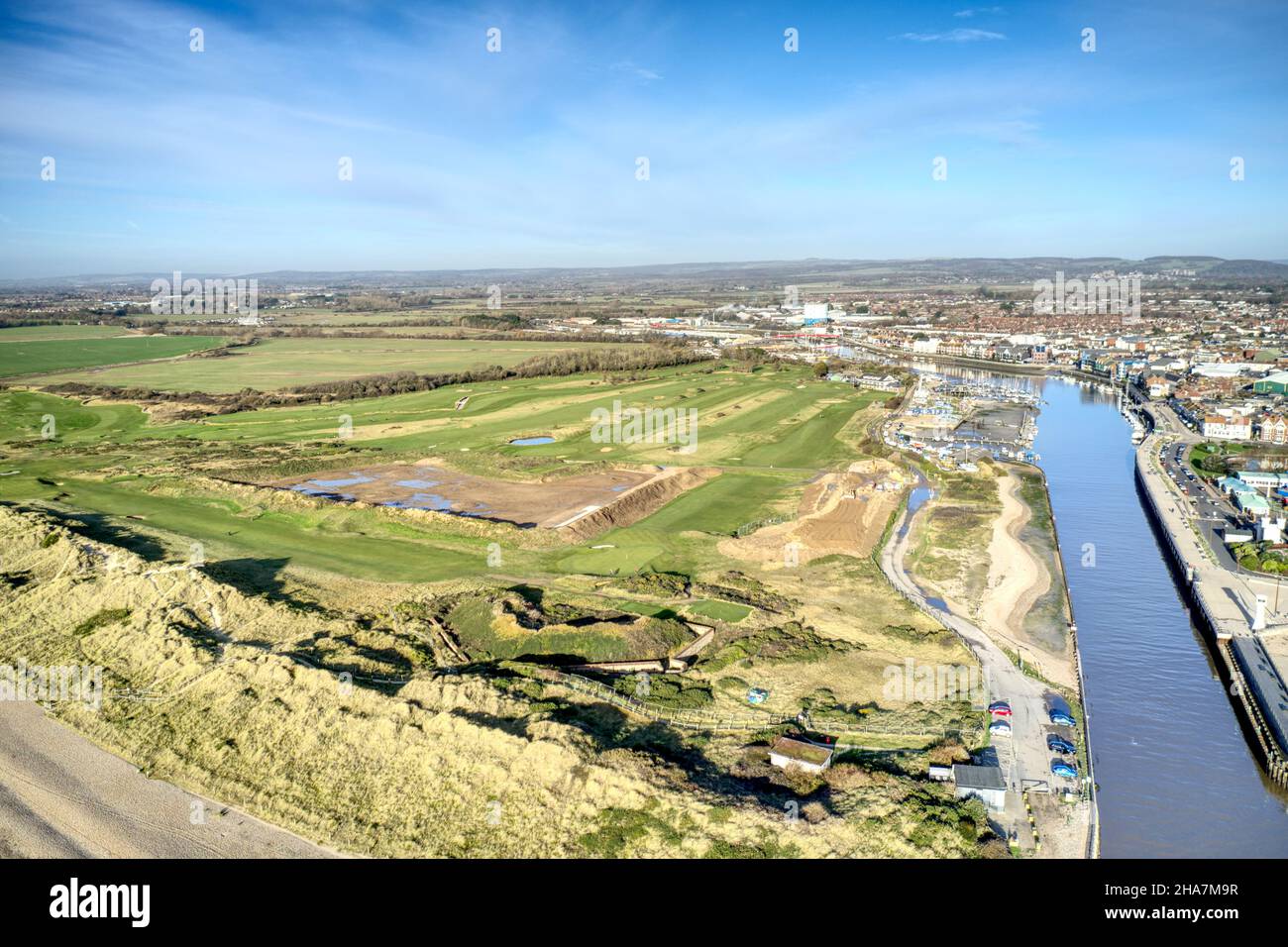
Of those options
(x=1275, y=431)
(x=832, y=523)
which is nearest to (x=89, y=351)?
(x=832, y=523)

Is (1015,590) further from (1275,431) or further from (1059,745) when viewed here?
(1275,431)

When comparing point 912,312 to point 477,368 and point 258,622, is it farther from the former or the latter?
point 258,622

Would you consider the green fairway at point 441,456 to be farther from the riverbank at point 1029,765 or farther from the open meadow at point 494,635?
the riverbank at point 1029,765

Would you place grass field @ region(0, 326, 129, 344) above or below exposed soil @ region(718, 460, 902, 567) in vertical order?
above

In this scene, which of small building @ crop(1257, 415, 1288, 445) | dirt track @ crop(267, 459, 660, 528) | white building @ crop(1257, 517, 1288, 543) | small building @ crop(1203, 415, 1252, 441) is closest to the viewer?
white building @ crop(1257, 517, 1288, 543)

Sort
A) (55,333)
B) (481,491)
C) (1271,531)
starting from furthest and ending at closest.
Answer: (55,333), (481,491), (1271,531)

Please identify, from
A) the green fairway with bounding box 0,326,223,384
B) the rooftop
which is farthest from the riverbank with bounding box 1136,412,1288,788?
the green fairway with bounding box 0,326,223,384

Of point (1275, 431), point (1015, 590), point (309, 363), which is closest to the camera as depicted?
point (1015, 590)

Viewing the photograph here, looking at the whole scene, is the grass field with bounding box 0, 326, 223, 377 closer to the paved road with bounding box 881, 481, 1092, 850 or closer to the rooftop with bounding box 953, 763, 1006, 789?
the paved road with bounding box 881, 481, 1092, 850
